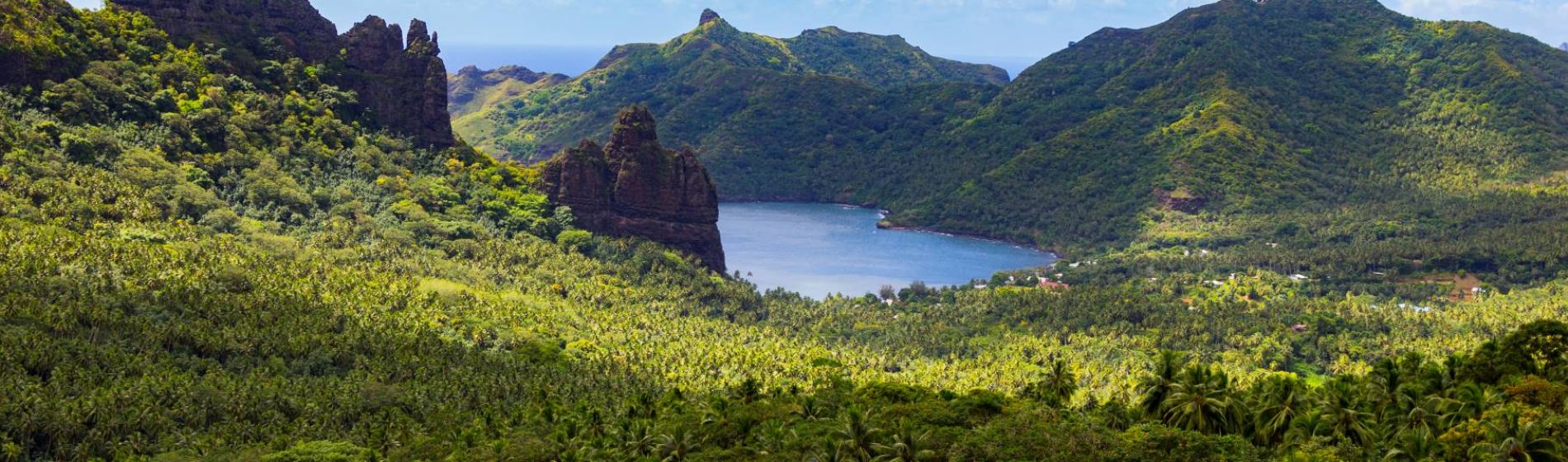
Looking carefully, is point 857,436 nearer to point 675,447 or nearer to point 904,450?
point 904,450

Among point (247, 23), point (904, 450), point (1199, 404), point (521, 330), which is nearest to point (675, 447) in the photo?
point (904, 450)

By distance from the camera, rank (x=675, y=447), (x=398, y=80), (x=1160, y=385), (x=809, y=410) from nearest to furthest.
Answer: (x=675, y=447), (x=1160, y=385), (x=809, y=410), (x=398, y=80)

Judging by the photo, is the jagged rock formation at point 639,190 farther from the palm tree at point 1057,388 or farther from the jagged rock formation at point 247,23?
the palm tree at point 1057,388

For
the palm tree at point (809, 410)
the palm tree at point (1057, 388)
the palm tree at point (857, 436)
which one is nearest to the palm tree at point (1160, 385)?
the palm tree at point (1057, 388)

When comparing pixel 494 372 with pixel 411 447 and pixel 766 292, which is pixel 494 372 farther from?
pixel 766 292

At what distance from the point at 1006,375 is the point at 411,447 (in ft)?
196

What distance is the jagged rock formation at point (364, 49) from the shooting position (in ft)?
526

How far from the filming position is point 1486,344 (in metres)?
79.6

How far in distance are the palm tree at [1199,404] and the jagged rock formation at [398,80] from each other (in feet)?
397

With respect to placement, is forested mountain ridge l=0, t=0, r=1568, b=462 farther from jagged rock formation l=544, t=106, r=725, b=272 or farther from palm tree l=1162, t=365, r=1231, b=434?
jagged rock formation l=544, t=106, r=725, b=272

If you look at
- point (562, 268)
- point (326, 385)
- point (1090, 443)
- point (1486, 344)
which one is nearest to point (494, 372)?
point (326, 385)

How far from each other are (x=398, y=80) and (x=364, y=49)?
21.8 ft

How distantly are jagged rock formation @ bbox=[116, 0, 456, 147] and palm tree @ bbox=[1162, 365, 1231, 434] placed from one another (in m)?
120

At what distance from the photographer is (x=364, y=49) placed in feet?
568
